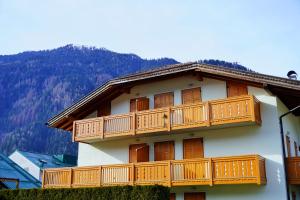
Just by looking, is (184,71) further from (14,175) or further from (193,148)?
(14,175)

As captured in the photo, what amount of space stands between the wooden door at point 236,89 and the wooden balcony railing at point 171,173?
152 inches

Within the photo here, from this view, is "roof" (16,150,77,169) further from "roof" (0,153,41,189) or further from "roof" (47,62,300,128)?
"roof" (47,62,300,128)

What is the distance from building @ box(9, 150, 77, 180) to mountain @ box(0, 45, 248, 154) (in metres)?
31.3

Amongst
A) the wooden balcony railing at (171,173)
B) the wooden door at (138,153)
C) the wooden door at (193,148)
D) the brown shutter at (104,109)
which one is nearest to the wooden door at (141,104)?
the wooden door at (138,153)

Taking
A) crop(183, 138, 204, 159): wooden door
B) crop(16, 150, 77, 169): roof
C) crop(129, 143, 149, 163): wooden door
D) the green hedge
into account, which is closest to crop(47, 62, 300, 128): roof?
crop(183, 138, 204, 159): wooden door

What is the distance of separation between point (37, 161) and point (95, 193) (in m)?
34.0

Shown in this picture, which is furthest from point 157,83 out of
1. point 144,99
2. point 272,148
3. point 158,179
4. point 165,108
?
point 272,148

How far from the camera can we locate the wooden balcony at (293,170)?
776 inches

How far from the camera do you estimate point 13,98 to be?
495 ft

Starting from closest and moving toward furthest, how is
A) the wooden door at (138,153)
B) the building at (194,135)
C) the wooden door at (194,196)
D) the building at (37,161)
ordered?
the building at (194,135)
the wooden door at (194,196)
the wooden door at (138,153)
the building at (37,161)

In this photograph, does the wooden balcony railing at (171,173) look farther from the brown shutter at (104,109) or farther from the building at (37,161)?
the building at (37,161)

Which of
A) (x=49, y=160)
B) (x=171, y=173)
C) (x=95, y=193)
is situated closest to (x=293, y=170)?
(x=171, y=173)

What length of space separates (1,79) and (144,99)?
476 ft

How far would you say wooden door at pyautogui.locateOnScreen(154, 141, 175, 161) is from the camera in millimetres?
23469
